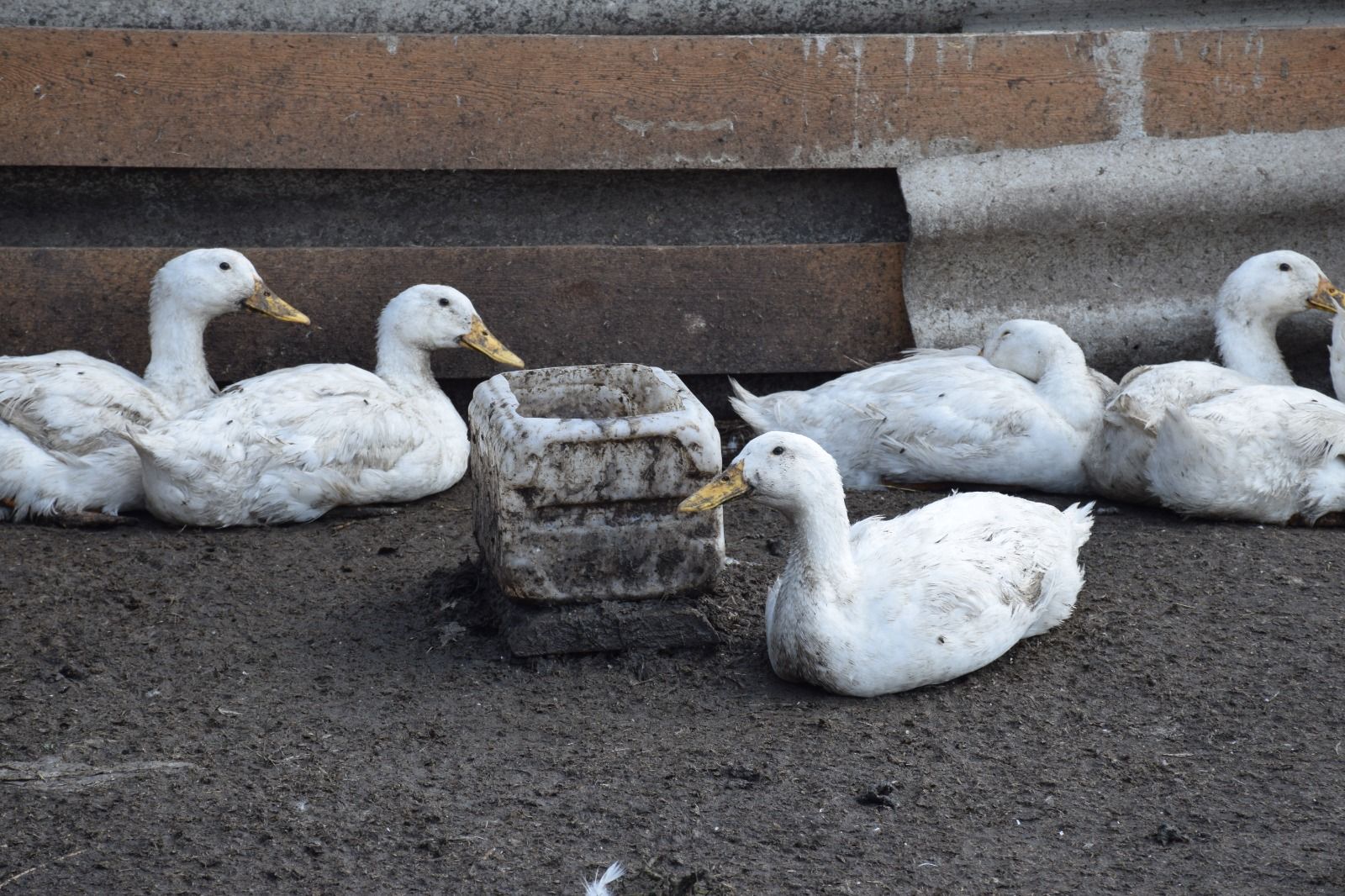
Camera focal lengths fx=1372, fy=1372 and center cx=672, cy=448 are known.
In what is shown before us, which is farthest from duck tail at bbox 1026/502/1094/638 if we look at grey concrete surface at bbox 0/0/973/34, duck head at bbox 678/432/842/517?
grey concrete surface at bbox 0/0/973/34

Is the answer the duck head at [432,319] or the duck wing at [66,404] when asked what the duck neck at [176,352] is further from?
the duck head at [432,319]

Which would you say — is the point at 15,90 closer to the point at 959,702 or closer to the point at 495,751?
the point at 495,751

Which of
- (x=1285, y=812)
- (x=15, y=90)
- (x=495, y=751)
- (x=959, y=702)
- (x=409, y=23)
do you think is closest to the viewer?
(x=1285, y=812)

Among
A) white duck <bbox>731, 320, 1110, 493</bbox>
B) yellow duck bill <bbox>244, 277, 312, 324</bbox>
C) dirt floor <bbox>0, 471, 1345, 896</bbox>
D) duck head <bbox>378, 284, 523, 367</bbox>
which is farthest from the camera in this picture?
duck head <bbox>378, 284, 523, 367</bbox>

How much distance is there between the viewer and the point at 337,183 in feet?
18.9

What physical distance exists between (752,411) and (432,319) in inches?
52.7

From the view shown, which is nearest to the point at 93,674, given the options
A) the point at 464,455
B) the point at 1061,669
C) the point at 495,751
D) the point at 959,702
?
the point at 495,751

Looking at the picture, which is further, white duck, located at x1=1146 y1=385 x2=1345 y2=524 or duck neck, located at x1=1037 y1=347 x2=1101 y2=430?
duck neck, located at x1=1037 y1=347 x2=1101 y2=430

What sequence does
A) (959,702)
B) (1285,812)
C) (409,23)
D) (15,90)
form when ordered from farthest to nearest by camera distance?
(409,23), (15,90), (959,702), (1285,812)

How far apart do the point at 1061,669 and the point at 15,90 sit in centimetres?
444

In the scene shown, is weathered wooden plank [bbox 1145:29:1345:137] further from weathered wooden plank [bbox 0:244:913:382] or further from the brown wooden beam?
weathered wooden plank [bbox 0:244:913:382]

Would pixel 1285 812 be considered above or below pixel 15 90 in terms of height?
below

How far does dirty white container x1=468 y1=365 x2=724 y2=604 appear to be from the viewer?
12.6 feet

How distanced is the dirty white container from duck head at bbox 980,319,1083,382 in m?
2.10
